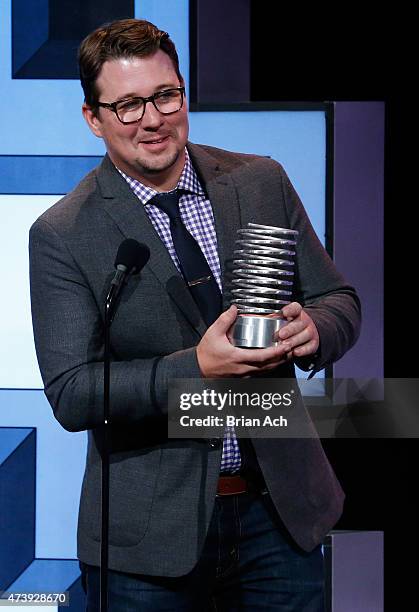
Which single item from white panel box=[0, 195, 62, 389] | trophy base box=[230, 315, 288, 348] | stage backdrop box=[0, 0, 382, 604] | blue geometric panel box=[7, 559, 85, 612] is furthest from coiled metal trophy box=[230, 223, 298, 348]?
blue geometric panel box=[7, 559, 85, 612]

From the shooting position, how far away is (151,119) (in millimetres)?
1613

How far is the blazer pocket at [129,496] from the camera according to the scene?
1.58 metres

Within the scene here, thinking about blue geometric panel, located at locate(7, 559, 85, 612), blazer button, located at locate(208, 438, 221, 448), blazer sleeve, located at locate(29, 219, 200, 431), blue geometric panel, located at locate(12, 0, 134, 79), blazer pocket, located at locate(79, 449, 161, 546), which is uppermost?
blue geometric panel, located at locate(12, 0, 134, 79)

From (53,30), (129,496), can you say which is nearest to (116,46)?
(53,30)

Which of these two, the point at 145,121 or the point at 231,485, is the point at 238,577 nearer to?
the point at 231,485

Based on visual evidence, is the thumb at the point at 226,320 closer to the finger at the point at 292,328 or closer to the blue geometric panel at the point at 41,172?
the finger at the point at 292,328

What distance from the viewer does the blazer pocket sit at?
1.58m

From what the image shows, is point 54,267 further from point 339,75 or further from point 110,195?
point 339,75

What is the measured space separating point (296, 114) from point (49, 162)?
1.90 ft

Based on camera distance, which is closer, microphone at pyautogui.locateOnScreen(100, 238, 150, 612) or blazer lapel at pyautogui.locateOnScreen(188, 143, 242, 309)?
microphone at pyautogui.locateOnScreen(100, 238, 150, 612)

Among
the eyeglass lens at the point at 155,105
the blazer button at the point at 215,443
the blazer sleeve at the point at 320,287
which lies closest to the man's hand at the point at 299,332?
the blazer sleeve at the point at 320,287

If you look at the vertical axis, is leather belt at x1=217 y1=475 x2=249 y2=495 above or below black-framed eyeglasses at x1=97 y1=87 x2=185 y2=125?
below

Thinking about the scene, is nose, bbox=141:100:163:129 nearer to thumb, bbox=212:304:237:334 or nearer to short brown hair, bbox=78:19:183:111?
short brown hair, bbox=78:19:183:111

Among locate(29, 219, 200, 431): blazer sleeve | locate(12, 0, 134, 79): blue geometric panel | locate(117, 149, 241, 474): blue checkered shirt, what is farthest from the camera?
locate(12, 0, 134, 79): blue geometric panel
